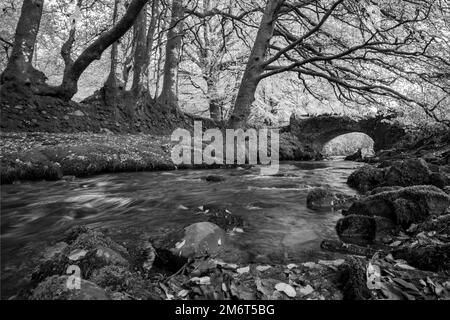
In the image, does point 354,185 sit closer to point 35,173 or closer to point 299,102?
point 35,173

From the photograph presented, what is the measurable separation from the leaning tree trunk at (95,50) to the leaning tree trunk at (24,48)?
29.0 inches

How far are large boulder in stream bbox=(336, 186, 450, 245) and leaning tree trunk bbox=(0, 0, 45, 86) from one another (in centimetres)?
1097

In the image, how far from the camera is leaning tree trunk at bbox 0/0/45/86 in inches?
398

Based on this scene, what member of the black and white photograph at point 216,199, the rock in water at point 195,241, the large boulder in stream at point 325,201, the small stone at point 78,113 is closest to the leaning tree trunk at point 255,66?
the black and white photograph at point 216,199

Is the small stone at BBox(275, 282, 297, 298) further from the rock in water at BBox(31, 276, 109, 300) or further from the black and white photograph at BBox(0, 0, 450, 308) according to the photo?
the rock in water at BBox(31, 276, 109, 300)

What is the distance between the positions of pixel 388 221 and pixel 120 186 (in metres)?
5.68

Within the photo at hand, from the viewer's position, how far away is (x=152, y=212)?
516 cm

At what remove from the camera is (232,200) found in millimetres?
6102

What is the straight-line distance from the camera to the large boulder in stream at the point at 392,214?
12.5ft

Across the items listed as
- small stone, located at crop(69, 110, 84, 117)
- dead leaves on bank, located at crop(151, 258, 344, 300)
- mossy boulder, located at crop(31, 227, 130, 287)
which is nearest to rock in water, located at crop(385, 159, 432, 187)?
dead leaves on bank, located at crop(151, 258, 344, 300)

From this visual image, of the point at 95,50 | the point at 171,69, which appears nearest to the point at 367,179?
the point at 95,50

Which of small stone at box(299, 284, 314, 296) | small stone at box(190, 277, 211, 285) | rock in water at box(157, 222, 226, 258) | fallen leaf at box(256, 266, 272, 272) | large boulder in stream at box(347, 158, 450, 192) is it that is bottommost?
small stone at box(299, 284, 314, 296)

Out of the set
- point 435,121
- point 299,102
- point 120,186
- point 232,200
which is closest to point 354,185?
point 435,121

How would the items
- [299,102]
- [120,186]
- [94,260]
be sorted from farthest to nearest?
[299,102] < [120,186] < [94,260]
